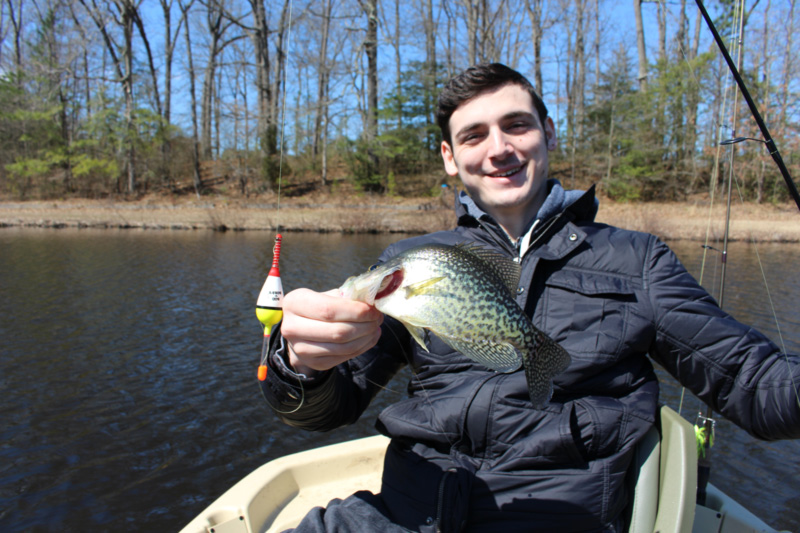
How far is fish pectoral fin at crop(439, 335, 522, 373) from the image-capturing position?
1.86m

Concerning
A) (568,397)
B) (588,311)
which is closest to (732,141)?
(588,311)

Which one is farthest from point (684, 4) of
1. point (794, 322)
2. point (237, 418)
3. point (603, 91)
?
point (237, 418)

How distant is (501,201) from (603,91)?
129ft

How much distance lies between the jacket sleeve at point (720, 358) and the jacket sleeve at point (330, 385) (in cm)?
130

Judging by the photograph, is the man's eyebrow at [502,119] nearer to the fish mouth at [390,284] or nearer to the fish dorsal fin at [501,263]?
the fish dorsal fin at [501,263]

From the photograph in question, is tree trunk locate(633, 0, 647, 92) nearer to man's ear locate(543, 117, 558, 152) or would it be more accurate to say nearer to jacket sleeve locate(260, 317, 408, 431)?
man's ear locate(543, 117, 558, 152)

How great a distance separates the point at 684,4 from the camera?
32406 millimetres

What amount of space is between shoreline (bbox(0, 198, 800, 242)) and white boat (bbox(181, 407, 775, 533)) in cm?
1966

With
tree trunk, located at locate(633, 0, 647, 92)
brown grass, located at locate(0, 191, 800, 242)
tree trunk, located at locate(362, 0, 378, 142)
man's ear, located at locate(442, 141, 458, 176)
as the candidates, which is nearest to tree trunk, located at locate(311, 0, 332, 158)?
tree trunk, located at locate(362, 0, 378, 142)

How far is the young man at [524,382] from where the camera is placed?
6.91ft

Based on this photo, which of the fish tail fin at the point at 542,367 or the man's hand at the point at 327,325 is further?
the fish tail fin at the point at 542,367

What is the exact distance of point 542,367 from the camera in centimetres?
192

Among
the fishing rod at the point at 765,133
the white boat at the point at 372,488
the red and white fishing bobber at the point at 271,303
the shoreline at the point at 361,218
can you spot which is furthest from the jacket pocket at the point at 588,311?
the shoreline at the point at 361,218

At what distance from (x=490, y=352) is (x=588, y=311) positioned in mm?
715
